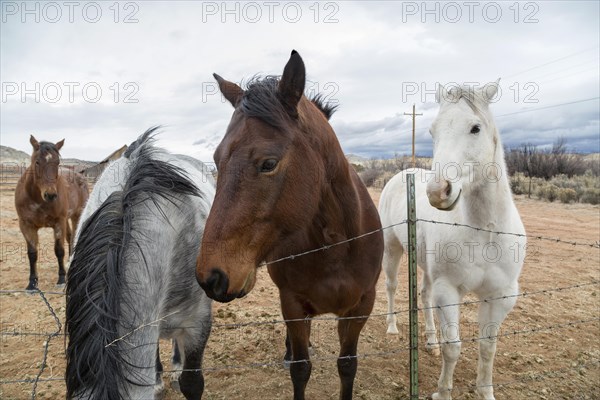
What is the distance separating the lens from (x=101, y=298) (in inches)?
60.8

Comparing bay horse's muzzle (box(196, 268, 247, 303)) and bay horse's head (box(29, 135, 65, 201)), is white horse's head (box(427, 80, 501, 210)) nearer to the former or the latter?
bay horse's muzzle (box(196, 268, 247, 303))

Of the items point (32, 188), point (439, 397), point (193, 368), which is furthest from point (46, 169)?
point (439, 397)

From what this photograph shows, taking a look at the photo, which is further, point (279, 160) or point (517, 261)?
point (517, 261)

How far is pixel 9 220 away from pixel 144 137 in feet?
39.8

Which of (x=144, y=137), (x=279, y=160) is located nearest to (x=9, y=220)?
(x=144, y=137)

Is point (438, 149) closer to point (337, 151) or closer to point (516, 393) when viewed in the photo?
point (337, 151)

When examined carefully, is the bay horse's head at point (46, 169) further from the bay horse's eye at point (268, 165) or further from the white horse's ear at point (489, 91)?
the white horse's ear at point (489, 91)

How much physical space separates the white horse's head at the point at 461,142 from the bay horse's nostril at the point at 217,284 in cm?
128

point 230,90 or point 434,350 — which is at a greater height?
point 230,90

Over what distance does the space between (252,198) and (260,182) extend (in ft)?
0.28

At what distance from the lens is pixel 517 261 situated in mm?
2742

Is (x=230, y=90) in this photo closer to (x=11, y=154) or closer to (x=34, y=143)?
(x=34, y=143)

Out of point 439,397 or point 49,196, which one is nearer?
point 439,397

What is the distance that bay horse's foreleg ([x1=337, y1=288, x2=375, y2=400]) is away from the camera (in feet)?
8.52
